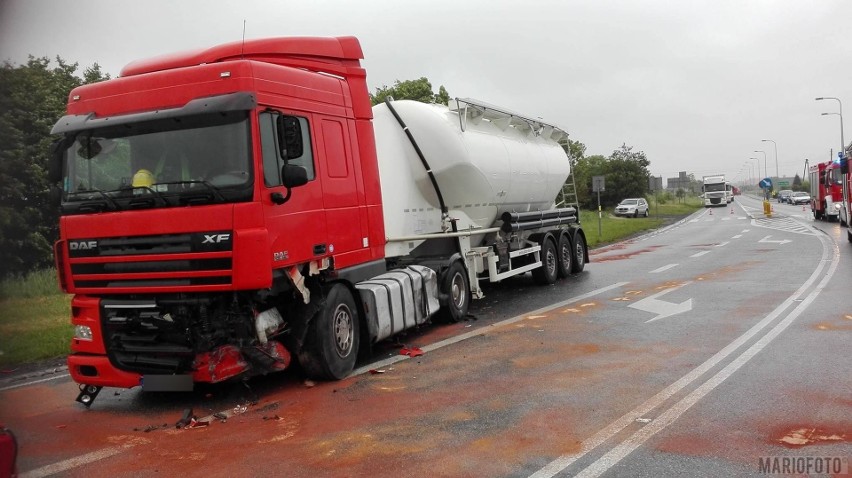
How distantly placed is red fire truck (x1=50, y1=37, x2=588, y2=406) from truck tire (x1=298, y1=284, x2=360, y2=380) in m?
0.02

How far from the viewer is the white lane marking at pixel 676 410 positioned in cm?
477

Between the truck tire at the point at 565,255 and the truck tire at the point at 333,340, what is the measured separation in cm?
887

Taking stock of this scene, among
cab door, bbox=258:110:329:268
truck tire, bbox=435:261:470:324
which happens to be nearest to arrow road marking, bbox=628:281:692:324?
truck tire, bbox=435:261:470:324

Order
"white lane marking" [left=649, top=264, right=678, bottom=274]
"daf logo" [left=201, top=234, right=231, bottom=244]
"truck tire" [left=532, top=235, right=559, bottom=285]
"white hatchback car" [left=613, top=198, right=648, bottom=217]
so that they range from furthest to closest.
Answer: "white hatchback car" [left=613, top=198, right=648, bottom=217]
"white lane marking" [left=649, top=264, right=678, bottom=274]
"truck tire" [left=532, top=235, right=559, bottom=285]
"daf logo" [left=201, top=234, right=231, bottom=244]

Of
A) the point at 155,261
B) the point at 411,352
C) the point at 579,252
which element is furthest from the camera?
the point at 579,252

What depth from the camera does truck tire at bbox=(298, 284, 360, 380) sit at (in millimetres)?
7316

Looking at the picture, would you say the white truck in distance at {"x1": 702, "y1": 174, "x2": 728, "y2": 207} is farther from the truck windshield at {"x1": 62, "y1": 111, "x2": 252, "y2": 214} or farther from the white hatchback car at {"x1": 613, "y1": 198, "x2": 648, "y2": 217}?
the truck windshield at {"x1": 62, "y1": 111, "x2": 252, "y2": 214}

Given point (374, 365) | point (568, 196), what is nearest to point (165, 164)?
point (374, 365)

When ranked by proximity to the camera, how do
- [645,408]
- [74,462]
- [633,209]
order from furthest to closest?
[633,209] < [645,408] < [74,462]

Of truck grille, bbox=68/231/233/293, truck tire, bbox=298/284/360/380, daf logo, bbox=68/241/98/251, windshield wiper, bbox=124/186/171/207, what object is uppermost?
windshield wiper, bbox=124/186/171/207

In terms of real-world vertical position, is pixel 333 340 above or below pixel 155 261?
below

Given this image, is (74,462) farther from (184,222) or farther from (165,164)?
(165,164)

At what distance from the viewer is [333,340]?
7.50m
